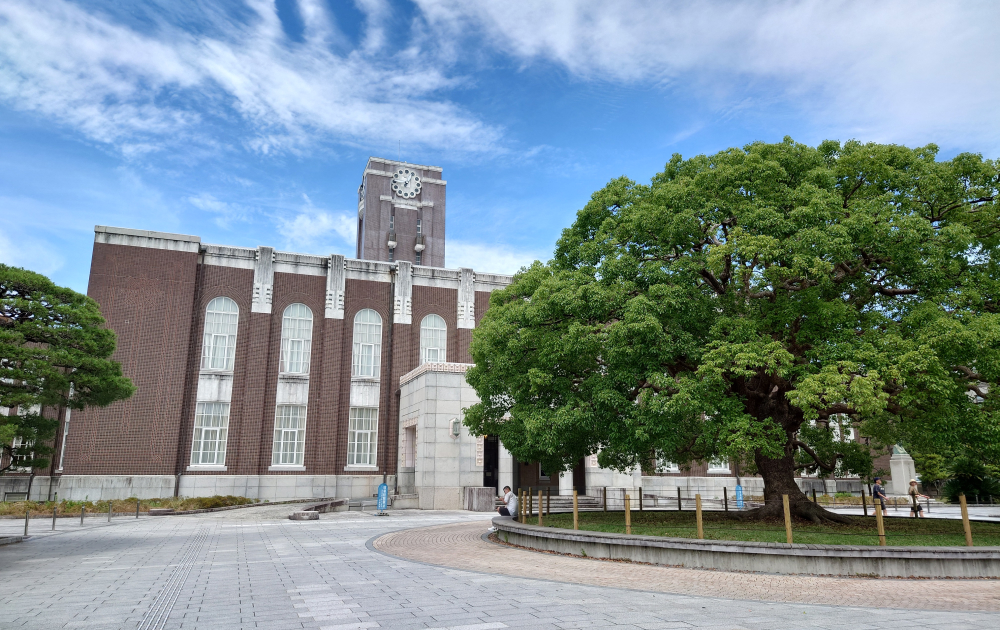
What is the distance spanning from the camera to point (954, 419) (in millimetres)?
12469

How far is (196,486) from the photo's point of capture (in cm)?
3250

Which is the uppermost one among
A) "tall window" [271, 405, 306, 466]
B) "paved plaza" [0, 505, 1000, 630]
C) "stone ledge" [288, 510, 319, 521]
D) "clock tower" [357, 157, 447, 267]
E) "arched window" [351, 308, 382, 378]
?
"clock tower" [357, 157, 447, 267]

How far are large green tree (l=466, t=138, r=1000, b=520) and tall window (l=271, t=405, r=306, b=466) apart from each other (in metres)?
20.8

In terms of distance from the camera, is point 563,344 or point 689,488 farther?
point 689,488

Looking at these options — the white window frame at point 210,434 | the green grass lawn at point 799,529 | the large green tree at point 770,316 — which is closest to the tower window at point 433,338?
the white window frame at point 210,434

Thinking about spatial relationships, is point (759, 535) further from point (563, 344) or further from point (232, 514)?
point (232, 514)

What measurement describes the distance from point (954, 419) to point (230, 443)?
31441mm

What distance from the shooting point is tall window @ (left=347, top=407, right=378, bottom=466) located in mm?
35656

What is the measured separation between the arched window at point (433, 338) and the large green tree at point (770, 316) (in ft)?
67.7

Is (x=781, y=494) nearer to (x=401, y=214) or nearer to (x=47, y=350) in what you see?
(x=47, y=350)

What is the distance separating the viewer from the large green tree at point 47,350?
14.4 meters

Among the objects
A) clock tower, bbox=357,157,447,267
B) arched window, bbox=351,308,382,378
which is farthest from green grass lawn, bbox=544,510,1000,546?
clock tower, bbox=357,157,447,267

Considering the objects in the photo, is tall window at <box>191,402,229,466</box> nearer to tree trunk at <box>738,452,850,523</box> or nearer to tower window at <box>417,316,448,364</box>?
tower window at <box>417,316,448,364</box>

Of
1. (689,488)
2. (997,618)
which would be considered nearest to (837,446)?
(997,618)
